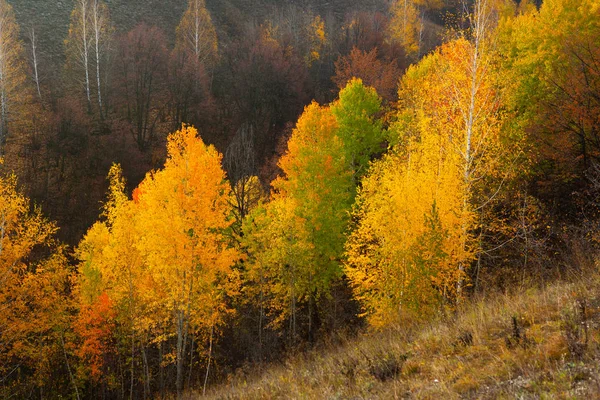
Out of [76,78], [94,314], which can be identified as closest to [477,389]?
[94,314]

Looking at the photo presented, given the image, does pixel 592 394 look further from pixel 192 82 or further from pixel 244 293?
pixel 192 82

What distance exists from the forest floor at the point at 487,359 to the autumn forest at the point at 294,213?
2630mm

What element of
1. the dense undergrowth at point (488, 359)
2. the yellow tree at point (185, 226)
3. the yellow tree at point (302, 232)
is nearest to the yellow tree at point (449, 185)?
the dense undergrowth at point (488, 359)

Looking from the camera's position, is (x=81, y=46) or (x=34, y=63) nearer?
(x=34, y=63)

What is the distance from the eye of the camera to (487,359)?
6117mm

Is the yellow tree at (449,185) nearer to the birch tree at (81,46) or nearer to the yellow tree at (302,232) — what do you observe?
the yellow tree at (302,232)

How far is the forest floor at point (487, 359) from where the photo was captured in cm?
489

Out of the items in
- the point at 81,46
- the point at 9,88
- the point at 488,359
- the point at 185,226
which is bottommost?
the point at 488,359

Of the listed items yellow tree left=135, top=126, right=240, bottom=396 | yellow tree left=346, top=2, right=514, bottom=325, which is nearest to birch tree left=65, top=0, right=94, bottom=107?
yellow tree left=135, top=126, right=240, bottom=396

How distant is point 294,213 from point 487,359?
1437cm

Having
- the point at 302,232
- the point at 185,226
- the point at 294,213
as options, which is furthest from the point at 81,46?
the point at 302,232

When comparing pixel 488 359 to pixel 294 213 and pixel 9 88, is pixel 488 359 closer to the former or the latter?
pixel 294 213

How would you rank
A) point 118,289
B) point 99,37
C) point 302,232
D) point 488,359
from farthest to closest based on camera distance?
point 99,37
point 302,232
point 118,289
point 488,359

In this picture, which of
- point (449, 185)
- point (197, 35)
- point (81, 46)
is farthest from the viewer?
point (197, 35)
